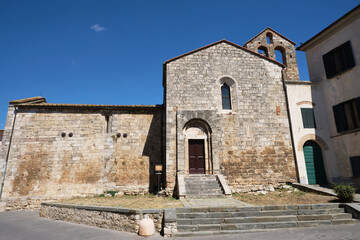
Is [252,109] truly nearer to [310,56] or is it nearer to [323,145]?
[323,145]

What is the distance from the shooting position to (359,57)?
1190cm

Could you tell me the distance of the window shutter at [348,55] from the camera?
1220cm

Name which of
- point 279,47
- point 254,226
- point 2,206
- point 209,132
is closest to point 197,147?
point 209,132

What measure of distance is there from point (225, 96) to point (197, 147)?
3.87 meters

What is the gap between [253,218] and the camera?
689 centimetres

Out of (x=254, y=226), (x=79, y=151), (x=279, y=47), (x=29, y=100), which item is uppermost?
(x=279, y=47)

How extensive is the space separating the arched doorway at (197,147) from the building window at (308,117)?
622 centimetres

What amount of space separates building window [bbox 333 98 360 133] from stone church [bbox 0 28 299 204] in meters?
2.83

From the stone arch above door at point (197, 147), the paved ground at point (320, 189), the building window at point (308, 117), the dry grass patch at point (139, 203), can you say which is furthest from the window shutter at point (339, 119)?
Result: the dry grass patch at point (139, 203)

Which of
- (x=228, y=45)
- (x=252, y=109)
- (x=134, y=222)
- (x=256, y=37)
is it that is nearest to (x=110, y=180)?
(x=134, y=222)

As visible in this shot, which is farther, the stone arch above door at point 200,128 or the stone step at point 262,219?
the stone arch above door at point 200,128

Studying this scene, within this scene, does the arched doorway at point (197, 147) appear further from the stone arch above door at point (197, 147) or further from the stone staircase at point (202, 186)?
the stone staircase at point (202, 186)

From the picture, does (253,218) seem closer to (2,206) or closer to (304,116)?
(304,116)

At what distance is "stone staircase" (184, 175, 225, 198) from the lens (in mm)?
10219
